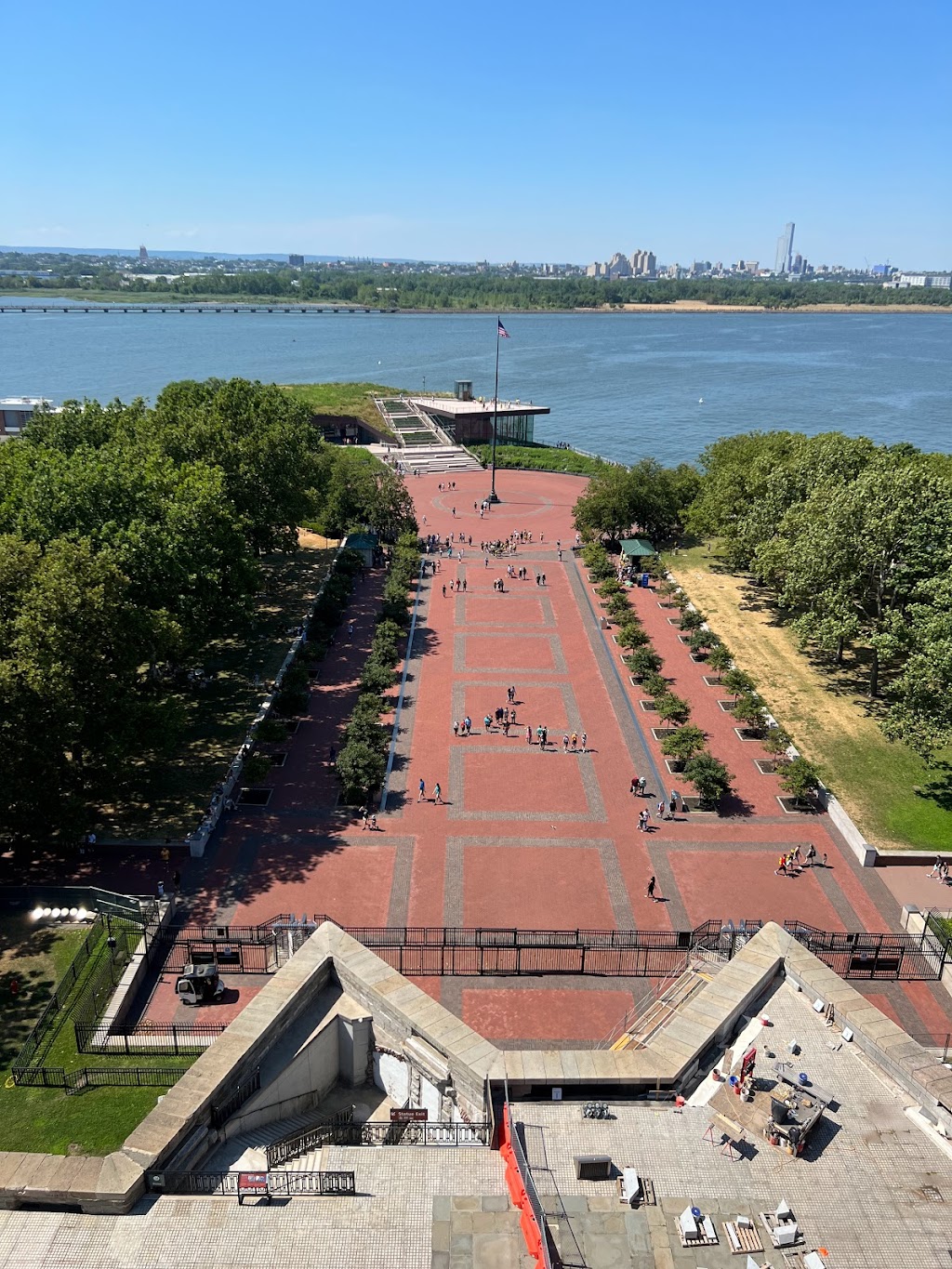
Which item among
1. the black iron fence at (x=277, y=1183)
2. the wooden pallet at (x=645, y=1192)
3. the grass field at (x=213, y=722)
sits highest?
the wooden pallet at (x=645, y=1192)

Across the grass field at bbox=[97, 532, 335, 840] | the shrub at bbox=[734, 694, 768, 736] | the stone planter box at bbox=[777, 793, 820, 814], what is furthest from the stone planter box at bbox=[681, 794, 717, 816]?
the grass field at bbox=[97, 532, 335, 840]

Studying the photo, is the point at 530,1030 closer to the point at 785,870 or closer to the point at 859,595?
the point at 785,870

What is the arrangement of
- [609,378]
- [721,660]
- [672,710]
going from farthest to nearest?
[609,378]
[721,660]
[672,710]

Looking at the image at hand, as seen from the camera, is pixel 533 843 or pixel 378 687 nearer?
pixel 533 843

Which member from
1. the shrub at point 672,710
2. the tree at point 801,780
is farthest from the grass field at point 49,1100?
the shrub at point 672,710

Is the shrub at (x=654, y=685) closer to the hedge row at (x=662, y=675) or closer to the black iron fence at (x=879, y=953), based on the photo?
the hedge row at (x=662, y=675)

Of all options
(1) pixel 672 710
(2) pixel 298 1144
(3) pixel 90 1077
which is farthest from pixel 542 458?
(2) pixel 298 1144

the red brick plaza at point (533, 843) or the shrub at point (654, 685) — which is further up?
the shrub at point (654, 685)

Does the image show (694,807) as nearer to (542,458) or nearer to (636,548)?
(636,548)
